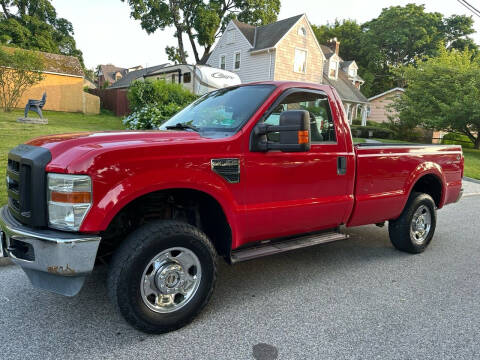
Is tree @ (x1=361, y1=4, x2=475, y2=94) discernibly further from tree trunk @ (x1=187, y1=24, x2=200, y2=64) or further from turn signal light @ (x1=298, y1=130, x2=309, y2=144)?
turn signal light @ (x1=298, y1=130, x2=309, y2=144)

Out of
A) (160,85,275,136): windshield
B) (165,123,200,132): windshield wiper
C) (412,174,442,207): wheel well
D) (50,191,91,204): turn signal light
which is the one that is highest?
(160,85,275,136): windshield

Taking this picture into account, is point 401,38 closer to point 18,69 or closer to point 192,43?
point 192,43

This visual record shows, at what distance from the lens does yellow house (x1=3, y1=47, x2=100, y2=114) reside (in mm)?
25719

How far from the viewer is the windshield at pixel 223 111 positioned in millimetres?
3338

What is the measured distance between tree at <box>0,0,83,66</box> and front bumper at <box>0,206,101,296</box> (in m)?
39.6

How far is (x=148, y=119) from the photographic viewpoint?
941cm

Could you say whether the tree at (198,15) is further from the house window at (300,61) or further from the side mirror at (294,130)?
the side mirror at (294,130)

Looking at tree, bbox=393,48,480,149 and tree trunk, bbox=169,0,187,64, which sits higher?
tree trunk, bbox=169,0,187,64

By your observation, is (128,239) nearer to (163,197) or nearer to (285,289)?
(163,197)

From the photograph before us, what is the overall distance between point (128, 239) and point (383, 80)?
5632cm

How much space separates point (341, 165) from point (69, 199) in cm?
257

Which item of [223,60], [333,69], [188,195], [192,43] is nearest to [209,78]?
[188,195]

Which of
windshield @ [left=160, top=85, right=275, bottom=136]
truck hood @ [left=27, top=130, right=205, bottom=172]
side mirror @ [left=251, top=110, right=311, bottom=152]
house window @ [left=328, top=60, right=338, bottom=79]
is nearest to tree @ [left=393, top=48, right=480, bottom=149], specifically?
house window @ [left=328, top=60, right=338, bottom=79]

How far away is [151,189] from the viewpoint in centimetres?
269
